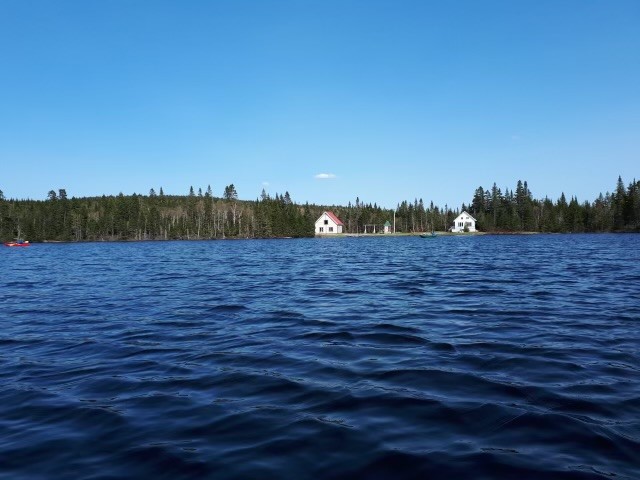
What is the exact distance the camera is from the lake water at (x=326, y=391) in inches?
205

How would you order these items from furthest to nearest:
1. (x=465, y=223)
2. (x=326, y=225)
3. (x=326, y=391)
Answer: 1. (x=465, y=223)
2. (x=326, y=225)
3. (x=326, y=391)

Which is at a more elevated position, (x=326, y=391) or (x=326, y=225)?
(x=326, y=225)

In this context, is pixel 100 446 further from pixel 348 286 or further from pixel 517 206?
pixel 517 206

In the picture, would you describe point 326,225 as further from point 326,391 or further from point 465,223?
point 326,391

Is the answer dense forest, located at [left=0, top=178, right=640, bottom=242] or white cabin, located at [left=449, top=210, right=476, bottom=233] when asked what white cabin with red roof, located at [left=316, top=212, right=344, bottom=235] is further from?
white cabin, located at [left=449, top=210, right=476, bottom=233]

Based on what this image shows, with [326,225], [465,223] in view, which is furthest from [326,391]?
[465,223]

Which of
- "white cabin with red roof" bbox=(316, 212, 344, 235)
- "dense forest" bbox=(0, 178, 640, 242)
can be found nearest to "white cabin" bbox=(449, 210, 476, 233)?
"dense forest" bbox=(0, 178, 640, 242)

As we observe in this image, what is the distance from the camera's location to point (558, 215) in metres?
167

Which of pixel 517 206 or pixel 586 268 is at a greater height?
pixel 517 206

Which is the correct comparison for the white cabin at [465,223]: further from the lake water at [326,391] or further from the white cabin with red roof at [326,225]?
the lake water at [326,391]

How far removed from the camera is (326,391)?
24.7 ft

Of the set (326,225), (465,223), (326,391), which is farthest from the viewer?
(465,223)

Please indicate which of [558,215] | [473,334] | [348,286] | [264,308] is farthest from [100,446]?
[558,215]

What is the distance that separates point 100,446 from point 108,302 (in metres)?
14.1
